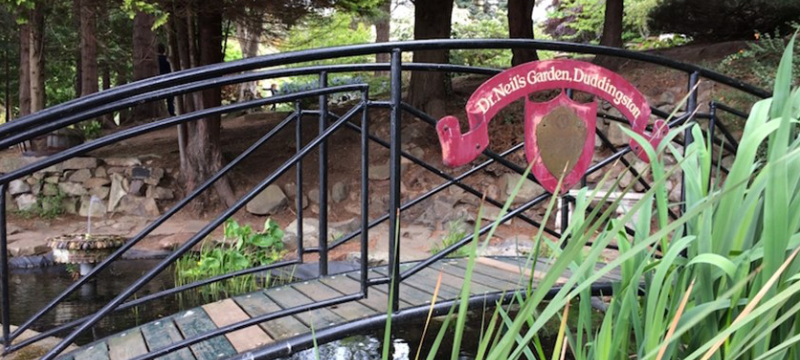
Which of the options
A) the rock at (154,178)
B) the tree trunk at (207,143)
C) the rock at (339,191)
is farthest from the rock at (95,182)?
the rock at (339,191)

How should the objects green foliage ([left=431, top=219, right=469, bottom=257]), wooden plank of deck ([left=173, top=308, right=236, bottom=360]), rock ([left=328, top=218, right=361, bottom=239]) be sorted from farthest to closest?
rock ([left=328, top=218, right=361, bottom=239]) < green foliage ([left=431, top=219, right=469, bottom=257]) < wooden plank of deck ([left=173, top=308, right=236, bottom=360])

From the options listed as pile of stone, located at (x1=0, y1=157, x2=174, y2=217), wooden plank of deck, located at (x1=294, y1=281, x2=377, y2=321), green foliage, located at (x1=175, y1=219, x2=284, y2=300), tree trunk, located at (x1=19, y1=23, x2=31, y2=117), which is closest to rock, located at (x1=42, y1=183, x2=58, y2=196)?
pile of stone, located at (x1=0, y1=157, x2=174, y2=217)

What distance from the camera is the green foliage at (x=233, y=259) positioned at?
4859 millimetres

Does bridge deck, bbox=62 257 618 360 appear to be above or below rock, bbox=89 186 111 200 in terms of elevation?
above

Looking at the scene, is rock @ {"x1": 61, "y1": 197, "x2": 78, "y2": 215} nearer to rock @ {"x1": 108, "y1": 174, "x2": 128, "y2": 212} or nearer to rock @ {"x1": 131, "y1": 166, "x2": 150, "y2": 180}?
rock @ {"x1": 108, "y1": 174, "x2": 128, "y2": 212}

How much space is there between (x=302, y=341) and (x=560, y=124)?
4.05 ft

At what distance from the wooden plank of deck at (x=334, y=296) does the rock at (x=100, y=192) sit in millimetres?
6049

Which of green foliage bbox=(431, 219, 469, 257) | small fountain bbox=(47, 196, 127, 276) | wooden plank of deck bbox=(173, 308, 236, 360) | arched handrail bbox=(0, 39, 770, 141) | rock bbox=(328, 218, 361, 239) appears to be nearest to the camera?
arched handrail bbox=(0, 39, 770, 141)

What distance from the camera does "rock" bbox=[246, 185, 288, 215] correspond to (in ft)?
22.7

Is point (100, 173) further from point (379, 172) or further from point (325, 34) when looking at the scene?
point (325, 34)

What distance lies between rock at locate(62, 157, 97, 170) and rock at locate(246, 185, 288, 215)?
2.28m

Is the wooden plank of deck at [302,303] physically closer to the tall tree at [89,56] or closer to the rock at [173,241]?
the rock at [173,241]

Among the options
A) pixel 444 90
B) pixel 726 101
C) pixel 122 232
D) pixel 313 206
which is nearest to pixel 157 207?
pixel 122 232

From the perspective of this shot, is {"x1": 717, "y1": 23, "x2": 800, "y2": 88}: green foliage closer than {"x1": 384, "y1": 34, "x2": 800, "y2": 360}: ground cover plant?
No
